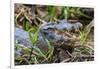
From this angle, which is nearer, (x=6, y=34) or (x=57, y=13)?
(x=6, y=34)

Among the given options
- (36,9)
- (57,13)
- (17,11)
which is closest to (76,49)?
(57,13)

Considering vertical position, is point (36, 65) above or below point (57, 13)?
below

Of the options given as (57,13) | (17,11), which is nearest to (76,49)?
(57,13)
